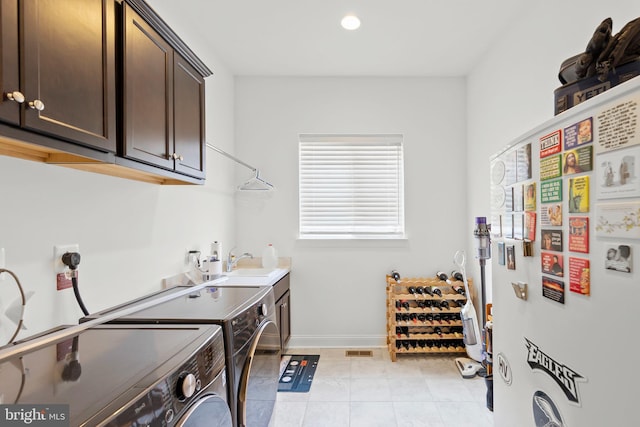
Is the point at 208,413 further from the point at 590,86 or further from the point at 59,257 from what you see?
the point at 590,86

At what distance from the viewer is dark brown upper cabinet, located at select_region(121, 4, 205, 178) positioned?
122 cm

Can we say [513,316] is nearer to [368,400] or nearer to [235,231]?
[368,400]

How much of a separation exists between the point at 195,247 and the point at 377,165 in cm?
191

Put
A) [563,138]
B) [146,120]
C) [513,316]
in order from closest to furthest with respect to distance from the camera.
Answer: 1. [563,138]
2. [513,316]
3. [146,120]

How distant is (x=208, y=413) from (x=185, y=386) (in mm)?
185

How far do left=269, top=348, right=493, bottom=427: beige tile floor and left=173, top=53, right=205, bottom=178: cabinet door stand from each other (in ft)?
4.88

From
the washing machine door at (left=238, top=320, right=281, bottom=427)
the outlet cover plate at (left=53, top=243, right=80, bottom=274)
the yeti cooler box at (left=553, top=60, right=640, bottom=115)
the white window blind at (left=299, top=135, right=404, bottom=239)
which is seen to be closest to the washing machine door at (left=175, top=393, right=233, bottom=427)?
the washing machine door at (left=238, top=320, right=281, bottom=427)

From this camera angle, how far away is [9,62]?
0.77 metres

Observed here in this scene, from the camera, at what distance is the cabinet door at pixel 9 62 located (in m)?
0.75

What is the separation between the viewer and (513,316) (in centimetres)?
110

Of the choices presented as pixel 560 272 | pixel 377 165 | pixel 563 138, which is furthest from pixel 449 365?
pixel 563 138

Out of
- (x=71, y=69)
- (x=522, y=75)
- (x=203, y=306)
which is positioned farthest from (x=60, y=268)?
(x=522, y=75)

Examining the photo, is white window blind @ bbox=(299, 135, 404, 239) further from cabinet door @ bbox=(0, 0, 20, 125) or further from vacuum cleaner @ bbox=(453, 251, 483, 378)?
cabinet door @ bbox=(0, 0, 20, 125)

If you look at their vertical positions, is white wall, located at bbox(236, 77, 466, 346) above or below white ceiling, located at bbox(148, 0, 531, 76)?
below
